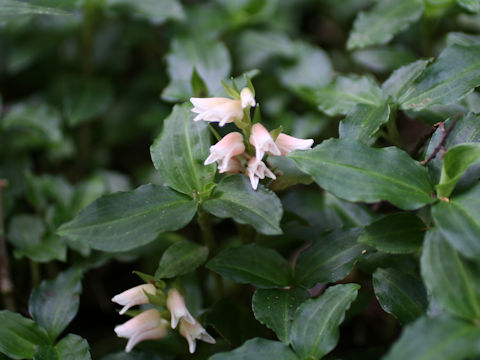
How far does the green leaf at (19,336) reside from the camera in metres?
1.33

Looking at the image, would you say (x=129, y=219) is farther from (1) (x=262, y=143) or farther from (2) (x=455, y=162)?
(2) (x=455, y=162)

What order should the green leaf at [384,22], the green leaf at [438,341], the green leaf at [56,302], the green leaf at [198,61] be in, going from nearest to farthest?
the green leaf at [438,341]
the green leaf at [56,302]
the green leaf at [384,22]
the green leaf at [198,61]

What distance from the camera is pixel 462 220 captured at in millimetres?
1064

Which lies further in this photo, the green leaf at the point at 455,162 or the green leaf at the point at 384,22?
the green leaf at the point at 384,22

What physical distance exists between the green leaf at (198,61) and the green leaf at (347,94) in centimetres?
44

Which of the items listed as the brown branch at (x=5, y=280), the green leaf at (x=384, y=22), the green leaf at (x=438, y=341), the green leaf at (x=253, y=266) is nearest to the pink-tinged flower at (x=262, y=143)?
the green leaf at (x=253, y=266)

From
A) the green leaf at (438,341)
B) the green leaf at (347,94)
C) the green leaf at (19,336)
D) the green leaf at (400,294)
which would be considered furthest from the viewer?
the green leaf at (347,94)

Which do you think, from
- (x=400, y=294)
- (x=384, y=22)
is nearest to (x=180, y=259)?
(x=400, y=294)

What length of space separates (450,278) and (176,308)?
2.22 feet

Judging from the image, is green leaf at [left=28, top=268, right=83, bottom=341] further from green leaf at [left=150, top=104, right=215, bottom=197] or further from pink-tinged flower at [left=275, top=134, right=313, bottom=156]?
pink-tinged flower at [left=275, top=134, right=313, bottom=156]

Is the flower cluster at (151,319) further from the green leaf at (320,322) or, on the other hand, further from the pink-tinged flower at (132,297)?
the green leaf at (320,322)

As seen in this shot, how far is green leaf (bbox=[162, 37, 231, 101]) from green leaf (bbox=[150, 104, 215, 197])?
0.46m

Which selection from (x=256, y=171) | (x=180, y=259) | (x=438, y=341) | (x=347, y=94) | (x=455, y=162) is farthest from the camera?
(x=347, y=94)

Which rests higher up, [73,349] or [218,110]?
[218,110]
